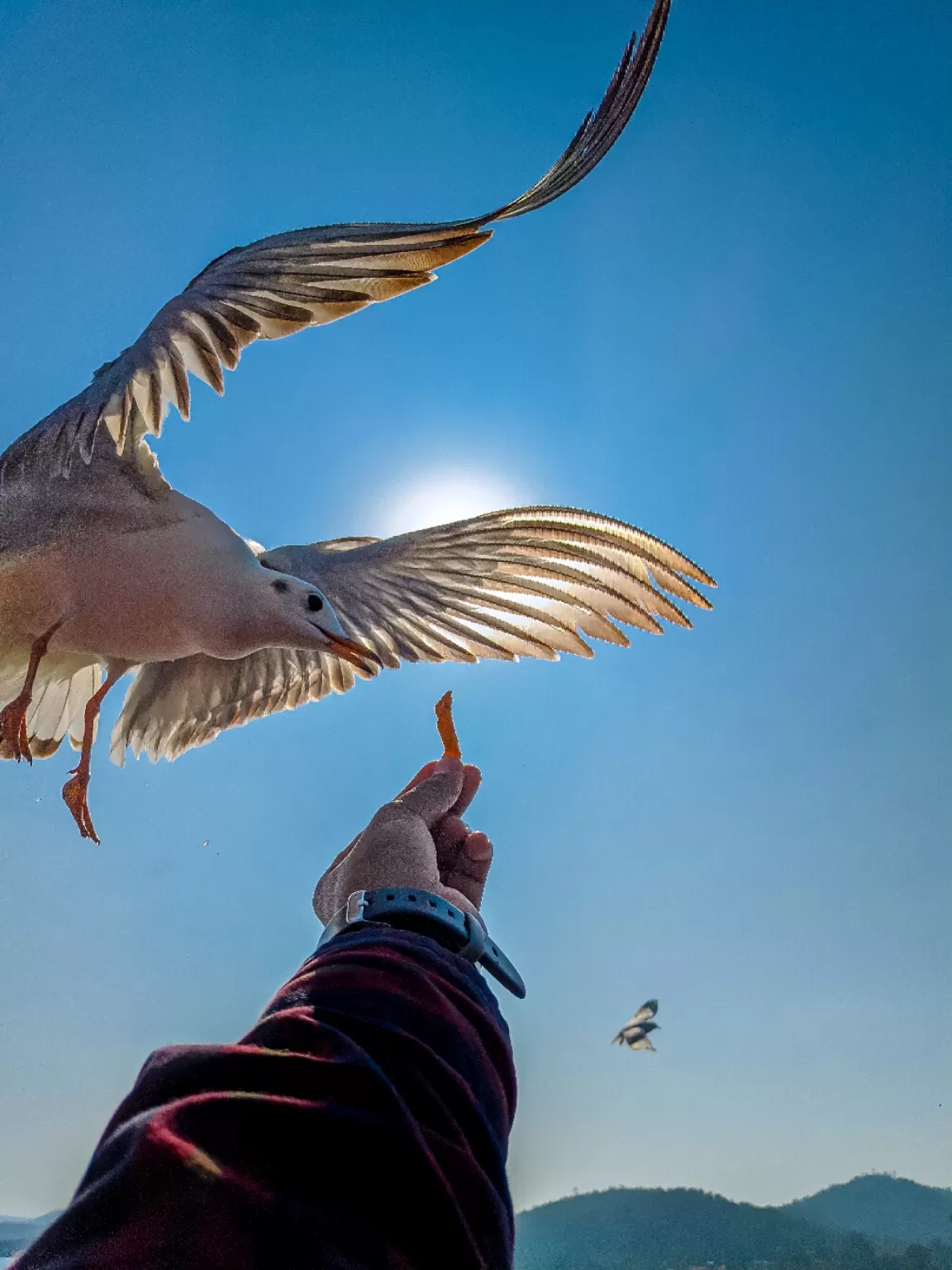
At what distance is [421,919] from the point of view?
1.07 metres

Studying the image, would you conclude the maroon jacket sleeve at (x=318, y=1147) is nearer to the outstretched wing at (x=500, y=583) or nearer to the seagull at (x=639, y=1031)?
the outstretched wing at (x=500, y=583)

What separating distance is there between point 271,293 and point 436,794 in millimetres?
1203

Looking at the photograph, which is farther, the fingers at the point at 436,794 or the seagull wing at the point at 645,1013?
the seagull wing at the point at 645,1013

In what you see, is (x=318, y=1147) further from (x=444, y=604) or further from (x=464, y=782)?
(x=444, y=604)

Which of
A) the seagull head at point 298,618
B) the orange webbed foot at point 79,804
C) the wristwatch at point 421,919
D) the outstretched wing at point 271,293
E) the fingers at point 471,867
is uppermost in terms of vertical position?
the outstretched wing at point 271,293

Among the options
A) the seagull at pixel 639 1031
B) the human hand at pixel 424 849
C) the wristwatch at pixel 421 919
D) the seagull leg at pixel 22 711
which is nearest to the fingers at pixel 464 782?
the human hand at pixel 424 849

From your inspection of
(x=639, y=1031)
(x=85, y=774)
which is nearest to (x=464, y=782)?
(x=85, y=774)

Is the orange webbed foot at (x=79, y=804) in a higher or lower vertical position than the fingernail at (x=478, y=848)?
higher

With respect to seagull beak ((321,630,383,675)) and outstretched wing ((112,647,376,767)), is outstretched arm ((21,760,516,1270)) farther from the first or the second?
outstretched wing ((112,647,376,767))

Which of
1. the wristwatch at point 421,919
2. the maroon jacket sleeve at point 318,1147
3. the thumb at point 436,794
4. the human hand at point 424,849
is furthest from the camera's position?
the thumb at point 436,794

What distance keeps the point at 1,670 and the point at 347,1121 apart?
102 inches

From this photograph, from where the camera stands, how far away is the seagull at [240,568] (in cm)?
205

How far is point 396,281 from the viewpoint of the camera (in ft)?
6.47

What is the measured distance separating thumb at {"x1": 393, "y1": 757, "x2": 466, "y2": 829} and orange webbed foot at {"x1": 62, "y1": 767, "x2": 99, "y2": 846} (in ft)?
4.83
